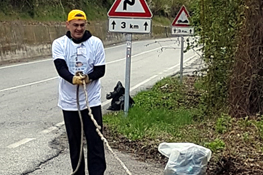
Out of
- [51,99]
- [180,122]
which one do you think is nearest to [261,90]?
[180,122]

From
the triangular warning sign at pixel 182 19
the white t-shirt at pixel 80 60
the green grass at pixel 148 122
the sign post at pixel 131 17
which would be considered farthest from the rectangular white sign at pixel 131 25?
the triangular warning sign at pixel 182 19

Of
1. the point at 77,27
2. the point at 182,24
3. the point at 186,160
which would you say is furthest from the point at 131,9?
the point at 182,24

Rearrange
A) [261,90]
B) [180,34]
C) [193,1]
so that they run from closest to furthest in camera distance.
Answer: [261,90] < [193,1] < [180,34]

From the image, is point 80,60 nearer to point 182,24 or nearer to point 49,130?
point 49,130

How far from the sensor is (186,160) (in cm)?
501

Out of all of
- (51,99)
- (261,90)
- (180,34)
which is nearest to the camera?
(261,90)

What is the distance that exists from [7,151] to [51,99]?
16.3ft

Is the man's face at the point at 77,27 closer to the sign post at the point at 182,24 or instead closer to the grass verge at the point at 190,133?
the grass verge at the point at 190,133

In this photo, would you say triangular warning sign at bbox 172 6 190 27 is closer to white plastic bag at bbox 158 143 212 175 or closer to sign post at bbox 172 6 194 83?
sign post at bbox 172 6 194 83

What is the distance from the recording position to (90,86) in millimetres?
4992

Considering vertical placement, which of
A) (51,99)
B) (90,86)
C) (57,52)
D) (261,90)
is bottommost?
(51,99)

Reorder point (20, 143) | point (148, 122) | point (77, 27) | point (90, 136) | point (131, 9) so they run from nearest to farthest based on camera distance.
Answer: point (77, 27)
point (90, 136)
point (20, 143)
point (131, 9)
point (148, 122)

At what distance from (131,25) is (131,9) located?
26 cm

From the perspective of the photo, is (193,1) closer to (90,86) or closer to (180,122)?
(180,122)
